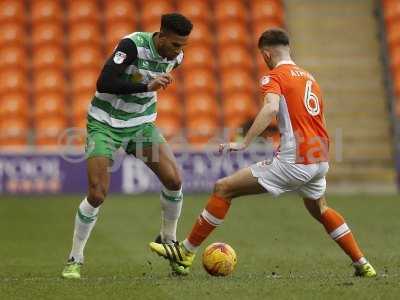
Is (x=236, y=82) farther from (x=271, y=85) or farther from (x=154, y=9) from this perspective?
(x=271, y=85)

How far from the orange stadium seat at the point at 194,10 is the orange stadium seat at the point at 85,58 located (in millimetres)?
2068

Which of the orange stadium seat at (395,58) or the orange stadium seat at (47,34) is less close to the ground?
the orange stadium seat at (47,34)

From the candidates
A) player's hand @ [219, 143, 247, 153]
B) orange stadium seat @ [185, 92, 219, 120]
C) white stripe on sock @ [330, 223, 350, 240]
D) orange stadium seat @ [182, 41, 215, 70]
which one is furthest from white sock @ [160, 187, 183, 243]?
orange stadium seat @ [182, 41, 215, 70]

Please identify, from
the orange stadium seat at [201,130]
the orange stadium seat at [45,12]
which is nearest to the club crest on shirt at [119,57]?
the orange stadium seat at [201,130]

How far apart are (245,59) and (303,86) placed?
1266 centimetres

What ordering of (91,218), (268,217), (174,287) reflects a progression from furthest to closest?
(268,217), (91,218), (174,287)

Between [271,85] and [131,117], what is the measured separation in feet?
4.67

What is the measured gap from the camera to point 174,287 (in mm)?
7387

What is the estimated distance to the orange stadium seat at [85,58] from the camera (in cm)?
1991

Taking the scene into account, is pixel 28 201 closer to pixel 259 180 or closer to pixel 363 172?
pixel 363 172

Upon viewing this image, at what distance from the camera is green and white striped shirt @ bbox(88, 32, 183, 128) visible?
26.9 ft

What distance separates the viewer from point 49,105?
1903 centimetres

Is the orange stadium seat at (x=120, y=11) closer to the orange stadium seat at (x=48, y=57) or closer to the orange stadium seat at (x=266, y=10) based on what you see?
the orange stadium seat at (x=48, y=57)

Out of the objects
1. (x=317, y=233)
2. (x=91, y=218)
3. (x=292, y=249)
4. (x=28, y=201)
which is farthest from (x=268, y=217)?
(x=91, y=218)
